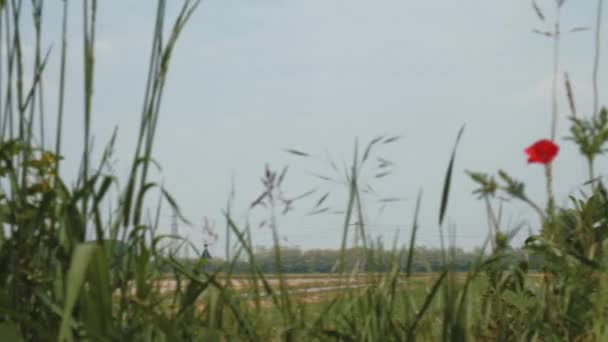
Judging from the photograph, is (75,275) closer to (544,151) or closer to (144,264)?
(144,264)

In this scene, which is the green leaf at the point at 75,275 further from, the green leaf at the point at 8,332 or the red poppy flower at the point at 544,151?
the red poppy flower at the point at 544,151

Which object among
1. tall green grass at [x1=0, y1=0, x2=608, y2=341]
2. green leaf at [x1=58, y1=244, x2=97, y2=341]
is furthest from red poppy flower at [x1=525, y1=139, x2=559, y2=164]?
green leaf at [x1=58, y1=244, x2=97, y2=341]

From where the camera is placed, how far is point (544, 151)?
1.91 metres

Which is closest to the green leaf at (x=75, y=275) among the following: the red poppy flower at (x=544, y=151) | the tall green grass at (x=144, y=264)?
the tall green grass at (x=144, y=264)

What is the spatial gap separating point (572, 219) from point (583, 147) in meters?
0.38

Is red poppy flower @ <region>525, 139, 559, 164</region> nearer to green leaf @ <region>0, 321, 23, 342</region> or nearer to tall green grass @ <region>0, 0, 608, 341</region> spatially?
tall green grass @ <region>0, 0, 608, 341</region>

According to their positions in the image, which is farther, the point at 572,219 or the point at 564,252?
the point at 572,219

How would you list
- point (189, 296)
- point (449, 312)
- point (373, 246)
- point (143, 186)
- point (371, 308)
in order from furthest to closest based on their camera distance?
1. point (373, 246)
2. point (371, 308)
3. point (189, 296)
4. point (449, 312)
5. point (143, 186)

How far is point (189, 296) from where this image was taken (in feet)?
5.38

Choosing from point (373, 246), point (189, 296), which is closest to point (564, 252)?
point (373, 246)

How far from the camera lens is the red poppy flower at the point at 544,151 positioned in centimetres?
190

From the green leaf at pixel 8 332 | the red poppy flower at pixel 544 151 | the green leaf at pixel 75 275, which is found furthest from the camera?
the red poppy flower at pixel 544 151

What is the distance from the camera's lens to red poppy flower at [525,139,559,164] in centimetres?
190

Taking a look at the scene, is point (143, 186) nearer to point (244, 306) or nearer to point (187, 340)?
point (187, 340)
